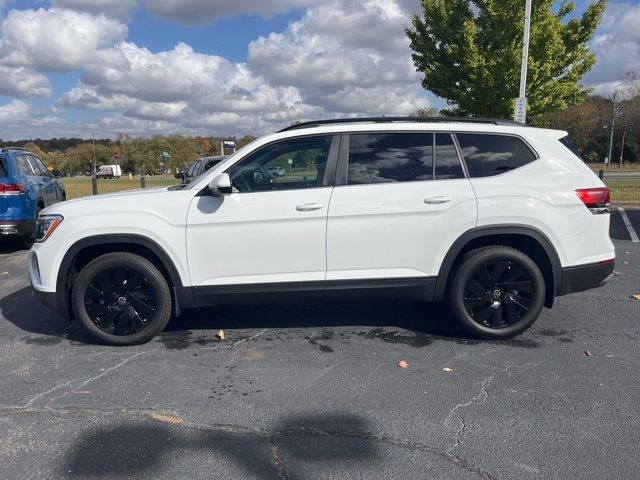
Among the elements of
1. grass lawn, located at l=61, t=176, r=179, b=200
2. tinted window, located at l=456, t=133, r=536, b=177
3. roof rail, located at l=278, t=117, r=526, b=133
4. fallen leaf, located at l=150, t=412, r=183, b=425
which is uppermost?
roof rail, located at l=278, t=117, r=526, b=133

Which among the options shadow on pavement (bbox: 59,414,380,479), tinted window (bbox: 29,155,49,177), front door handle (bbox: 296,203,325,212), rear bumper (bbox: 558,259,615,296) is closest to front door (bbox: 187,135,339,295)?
front door handle (bbox: 296,203,325,212)

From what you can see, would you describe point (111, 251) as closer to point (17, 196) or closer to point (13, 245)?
point (17, 196)

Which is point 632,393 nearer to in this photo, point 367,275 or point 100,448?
point 367,275

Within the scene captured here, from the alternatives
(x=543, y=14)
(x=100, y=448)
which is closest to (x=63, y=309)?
(x=100, y=448)

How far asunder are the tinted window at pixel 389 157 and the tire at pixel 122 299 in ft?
6.02

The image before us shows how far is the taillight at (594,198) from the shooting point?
14.4ft

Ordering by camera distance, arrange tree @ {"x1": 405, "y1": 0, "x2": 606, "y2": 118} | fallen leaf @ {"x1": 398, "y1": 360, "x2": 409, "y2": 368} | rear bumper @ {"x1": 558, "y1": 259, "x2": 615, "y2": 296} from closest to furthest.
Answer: fallen leaf @ {"x1": 398, "y1": 360, "x2": 409, "y2": 368}, rear bumper @ {"x1": 558, "y1": 259, "x2": 615, "y2": 296}, tree @ {"x1": 405, "y1": 0, "x2": 606, "y2": 118}

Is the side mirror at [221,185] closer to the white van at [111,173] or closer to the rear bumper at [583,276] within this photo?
the rear bumper at [583,276]

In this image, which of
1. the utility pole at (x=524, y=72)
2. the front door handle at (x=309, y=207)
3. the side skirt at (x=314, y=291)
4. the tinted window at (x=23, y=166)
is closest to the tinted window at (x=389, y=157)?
the front door handle at (x=309, y=207)

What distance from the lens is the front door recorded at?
166 inches

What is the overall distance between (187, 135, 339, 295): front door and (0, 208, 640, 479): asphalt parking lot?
2.05 ft

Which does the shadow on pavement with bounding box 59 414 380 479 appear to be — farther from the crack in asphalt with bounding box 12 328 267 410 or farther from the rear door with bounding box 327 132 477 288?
the rear door with bounding box 327 132 477 288

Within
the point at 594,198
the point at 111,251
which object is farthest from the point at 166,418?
the point at 594,198

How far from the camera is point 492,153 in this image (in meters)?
4.47
